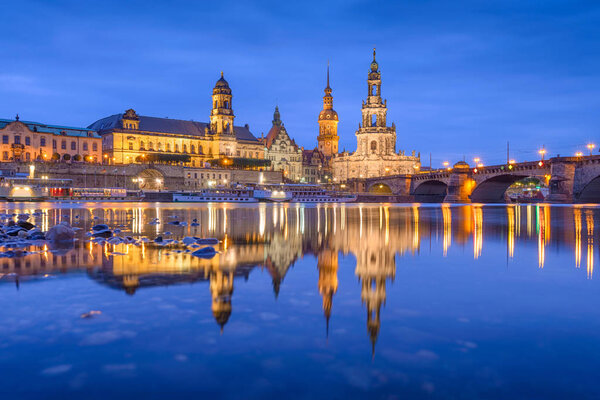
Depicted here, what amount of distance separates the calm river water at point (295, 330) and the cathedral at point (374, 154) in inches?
4591

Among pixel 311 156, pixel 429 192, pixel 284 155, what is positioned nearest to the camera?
pixel 429 192

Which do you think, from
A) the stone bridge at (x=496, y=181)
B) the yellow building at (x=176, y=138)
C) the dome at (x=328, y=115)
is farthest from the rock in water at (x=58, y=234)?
the dome at (x=328, y=115)

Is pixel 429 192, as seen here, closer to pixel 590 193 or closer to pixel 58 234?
pixel 590 193

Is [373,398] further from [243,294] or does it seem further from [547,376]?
[243,294]

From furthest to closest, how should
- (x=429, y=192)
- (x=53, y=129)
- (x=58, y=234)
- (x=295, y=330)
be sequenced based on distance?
(x=429, y=192)
(x=53, y=129)
(x=58, y=234)
(x=295, y=330)

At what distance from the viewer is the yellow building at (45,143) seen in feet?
277

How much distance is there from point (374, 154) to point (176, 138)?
49.1 metres

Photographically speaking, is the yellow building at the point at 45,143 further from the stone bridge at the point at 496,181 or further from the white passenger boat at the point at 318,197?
the stone bridge at the point at 496,181

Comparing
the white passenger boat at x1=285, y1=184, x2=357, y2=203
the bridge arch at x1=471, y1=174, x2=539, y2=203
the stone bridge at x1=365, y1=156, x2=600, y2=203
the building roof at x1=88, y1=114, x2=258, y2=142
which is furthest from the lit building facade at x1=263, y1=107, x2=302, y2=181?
the bridge arch at x1=471, y1=174, x2=539, y2=203

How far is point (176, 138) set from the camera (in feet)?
376

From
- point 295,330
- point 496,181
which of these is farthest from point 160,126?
point 295,330

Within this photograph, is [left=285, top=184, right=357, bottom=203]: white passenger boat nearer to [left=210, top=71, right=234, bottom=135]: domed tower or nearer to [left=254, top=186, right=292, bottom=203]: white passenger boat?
[left=254, top=186, right=292, bottom=203]: white passenger boat

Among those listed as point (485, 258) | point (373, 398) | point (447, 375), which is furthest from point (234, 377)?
point (485, 258)

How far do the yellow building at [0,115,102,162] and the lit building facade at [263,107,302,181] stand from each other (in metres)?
47.3
